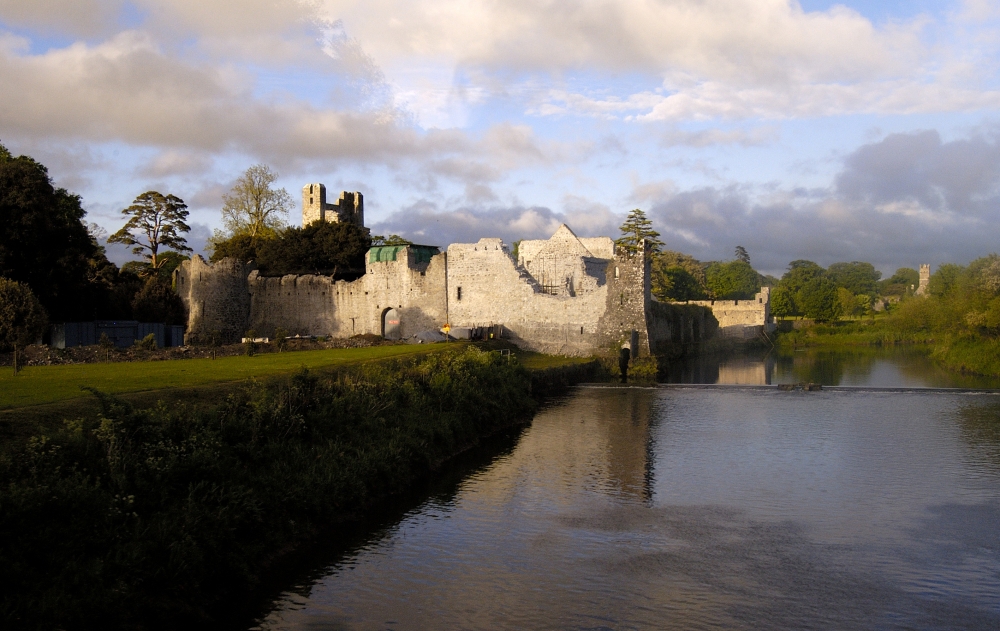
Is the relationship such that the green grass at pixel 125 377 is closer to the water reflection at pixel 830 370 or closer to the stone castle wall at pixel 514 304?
the stone castle wall at pixel 514 304

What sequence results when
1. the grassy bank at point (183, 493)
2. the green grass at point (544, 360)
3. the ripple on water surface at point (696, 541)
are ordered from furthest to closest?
the green grass at point (544, 360)
the ripple on water surface at point (696, 541)
the grassy bank at point (183, 493)

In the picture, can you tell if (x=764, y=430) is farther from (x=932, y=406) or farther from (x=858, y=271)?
(x=858, y=271)

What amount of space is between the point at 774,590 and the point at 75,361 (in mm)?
17410

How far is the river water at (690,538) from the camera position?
759cm

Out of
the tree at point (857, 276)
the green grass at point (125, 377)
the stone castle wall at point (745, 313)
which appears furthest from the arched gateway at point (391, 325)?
the tree at point (857, 276)

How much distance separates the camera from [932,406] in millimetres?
19750

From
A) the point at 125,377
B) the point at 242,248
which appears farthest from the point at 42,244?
the point at 242,248

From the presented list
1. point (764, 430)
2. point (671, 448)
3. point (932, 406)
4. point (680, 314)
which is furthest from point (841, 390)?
point (680, 314)

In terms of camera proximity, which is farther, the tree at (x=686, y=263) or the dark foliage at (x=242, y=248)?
the tree at (x=686, y=263)

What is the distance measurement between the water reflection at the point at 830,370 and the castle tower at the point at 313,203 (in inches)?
1114

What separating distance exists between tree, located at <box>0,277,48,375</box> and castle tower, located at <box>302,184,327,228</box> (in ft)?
125

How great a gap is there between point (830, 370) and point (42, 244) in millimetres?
29361

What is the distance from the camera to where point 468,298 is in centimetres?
3278

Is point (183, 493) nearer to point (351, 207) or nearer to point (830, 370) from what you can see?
point (830, 370)
